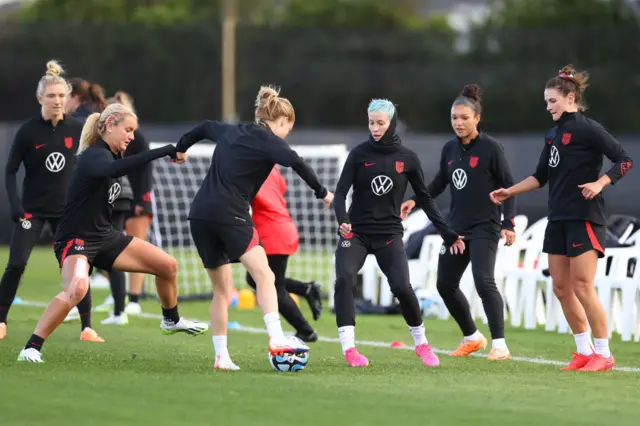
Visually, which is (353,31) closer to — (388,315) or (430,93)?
(430,93)

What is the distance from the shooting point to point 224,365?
8.00m

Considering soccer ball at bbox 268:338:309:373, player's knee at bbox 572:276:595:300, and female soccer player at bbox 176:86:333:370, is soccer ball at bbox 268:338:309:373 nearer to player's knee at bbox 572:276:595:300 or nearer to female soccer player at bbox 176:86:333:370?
female soccer player at bbox 176:86:333:370

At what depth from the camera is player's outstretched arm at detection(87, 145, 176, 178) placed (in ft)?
25.7

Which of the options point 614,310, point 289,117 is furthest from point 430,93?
point 289,117

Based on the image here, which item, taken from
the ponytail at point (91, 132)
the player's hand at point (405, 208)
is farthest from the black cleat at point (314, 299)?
the ponytail at point (91, 132)

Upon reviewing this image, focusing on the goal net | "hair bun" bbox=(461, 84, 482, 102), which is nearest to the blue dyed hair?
"hair bun" bbox=(461, 84, 482, 102)

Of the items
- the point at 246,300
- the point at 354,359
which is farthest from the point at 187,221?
the point at 354,359

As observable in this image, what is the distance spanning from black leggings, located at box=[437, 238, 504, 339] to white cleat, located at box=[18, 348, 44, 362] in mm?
2911

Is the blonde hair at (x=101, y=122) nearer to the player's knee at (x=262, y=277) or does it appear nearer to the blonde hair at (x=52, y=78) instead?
the player's knee at (x=262, y=277)

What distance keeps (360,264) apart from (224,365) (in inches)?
49.6

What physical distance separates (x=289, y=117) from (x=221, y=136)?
0.45 m

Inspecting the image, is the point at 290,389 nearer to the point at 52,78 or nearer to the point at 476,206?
the point at 476,206

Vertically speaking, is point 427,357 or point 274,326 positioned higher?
point 274,326

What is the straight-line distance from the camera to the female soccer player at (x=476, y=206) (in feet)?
30.4
